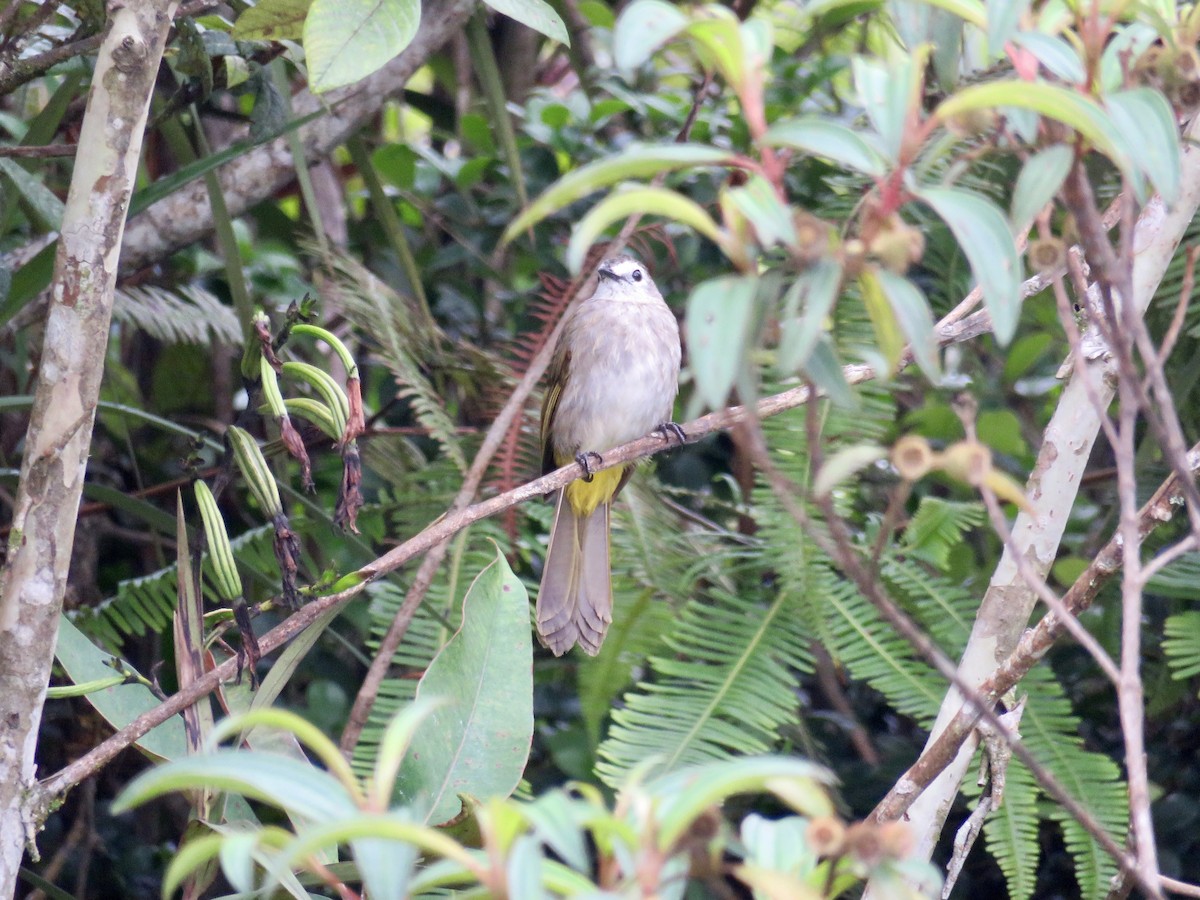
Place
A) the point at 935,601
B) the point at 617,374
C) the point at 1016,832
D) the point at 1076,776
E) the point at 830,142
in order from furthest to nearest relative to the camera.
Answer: the point at 617,374 → the point at 935,601 → the point at 1076,776 → the point at 1016,832 → the point at 830,142

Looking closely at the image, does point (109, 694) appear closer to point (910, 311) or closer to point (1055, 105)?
point (910, 311)

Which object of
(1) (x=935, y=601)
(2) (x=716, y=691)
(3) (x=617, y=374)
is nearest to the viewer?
(2) (x=716, y=691)

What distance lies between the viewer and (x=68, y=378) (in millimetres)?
1451

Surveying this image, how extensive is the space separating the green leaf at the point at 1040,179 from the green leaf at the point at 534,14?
88cm

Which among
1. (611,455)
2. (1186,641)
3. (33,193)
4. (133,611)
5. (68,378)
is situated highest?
(33,193)

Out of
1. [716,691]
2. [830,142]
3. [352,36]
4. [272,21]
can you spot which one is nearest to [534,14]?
[352,36]

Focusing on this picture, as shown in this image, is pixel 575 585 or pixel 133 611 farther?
pixel 575 585

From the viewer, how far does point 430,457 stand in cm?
338

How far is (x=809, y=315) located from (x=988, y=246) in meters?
0.16

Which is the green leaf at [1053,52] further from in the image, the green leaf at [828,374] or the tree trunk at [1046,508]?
the tree trunk at [1046,508]

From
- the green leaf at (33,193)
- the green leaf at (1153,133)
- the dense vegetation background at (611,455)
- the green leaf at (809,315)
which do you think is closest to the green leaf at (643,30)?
the dense vegetation background at (611,455)

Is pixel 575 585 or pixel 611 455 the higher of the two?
pixel 611 455

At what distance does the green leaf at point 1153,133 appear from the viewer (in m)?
0.93

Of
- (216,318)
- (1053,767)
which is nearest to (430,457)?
(216,318)
